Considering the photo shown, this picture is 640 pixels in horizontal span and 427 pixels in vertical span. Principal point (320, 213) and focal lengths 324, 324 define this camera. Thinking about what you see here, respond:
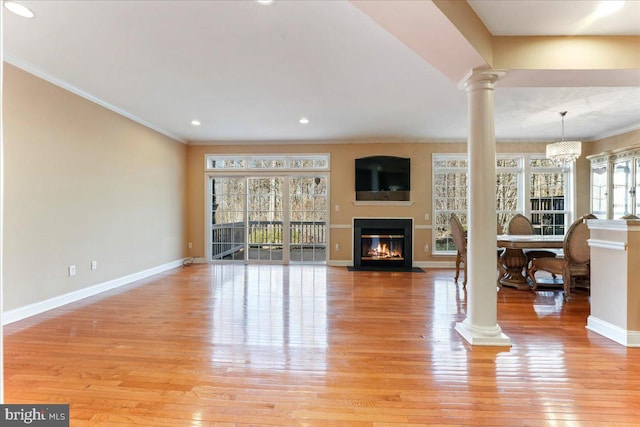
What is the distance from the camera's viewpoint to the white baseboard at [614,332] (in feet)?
9.00

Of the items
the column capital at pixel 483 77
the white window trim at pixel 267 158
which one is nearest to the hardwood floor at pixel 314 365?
the column capital at pixel 483 77

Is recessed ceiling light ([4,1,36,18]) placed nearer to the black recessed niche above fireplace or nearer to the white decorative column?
the white decorative column

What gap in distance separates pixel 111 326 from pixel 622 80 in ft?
17.7

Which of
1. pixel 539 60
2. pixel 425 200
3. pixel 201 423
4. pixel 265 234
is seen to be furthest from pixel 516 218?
pixel 201 423

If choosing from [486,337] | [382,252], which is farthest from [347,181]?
[486,337]

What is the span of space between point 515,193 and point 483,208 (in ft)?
14.9

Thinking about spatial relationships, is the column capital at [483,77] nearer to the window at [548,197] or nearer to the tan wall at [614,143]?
the tan wall at [614,143]

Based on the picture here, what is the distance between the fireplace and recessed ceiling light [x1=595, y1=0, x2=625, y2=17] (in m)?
4.39

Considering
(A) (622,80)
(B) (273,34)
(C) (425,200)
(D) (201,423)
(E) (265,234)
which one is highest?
(B) (273,34)

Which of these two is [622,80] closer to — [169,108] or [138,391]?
[138,391]

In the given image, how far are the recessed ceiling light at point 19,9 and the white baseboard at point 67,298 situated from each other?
274 centimetres

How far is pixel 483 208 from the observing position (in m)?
2.85

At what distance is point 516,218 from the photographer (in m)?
5.55

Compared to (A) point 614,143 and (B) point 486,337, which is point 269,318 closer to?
(B) point 486,337
